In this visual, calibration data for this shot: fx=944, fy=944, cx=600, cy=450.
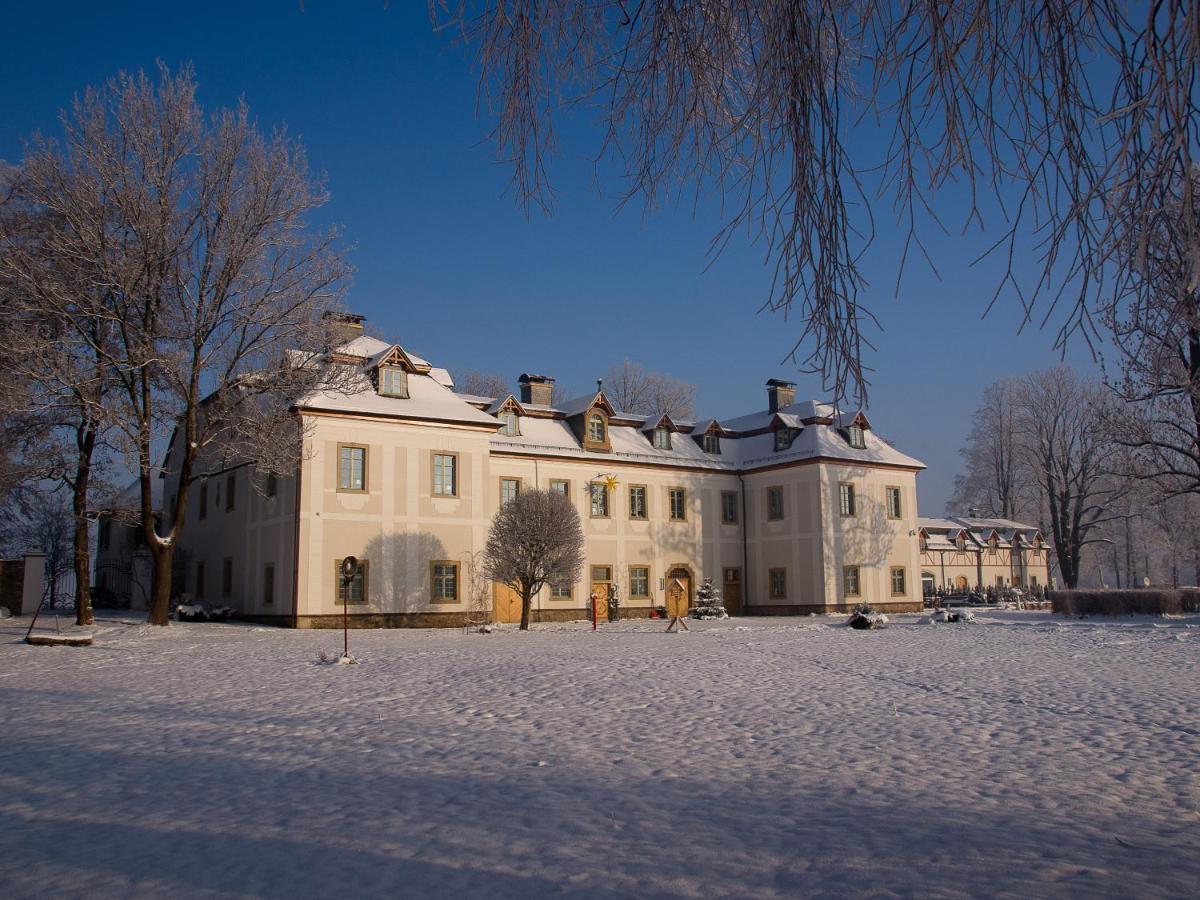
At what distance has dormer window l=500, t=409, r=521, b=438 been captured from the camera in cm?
3444

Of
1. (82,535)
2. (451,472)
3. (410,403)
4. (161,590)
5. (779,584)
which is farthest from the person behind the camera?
(779,584)

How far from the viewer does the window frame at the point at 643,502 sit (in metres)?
36.3

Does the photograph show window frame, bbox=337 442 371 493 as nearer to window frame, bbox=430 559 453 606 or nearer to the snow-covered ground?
window frame, bbox=430 559 453 606

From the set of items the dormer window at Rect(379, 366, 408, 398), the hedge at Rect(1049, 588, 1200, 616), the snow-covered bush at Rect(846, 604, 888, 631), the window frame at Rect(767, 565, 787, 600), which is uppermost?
the dormer window at Rect(379, 366, 408, 398)

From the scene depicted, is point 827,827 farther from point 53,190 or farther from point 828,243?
point 53,190

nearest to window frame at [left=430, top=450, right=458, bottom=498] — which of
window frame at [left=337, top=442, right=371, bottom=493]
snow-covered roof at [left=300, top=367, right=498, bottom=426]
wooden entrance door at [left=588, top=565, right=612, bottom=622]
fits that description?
snow-covered roof at [left=300, top=367, right=498, bottom=426]

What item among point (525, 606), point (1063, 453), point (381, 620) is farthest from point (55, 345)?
point (1063, 453)

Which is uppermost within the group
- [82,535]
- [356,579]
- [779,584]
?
[82,535]

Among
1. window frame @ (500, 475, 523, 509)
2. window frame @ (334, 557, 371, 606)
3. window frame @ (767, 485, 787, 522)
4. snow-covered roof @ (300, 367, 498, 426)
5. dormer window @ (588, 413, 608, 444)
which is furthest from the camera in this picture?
window frame @ (767, 485, 787, 522)

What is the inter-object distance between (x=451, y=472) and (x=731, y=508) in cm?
1403

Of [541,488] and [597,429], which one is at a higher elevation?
[597,429]

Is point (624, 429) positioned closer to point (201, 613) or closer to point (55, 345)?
point (201, 613)

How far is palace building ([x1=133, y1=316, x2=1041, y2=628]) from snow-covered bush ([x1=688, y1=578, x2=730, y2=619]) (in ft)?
2.99

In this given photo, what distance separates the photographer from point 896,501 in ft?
127
